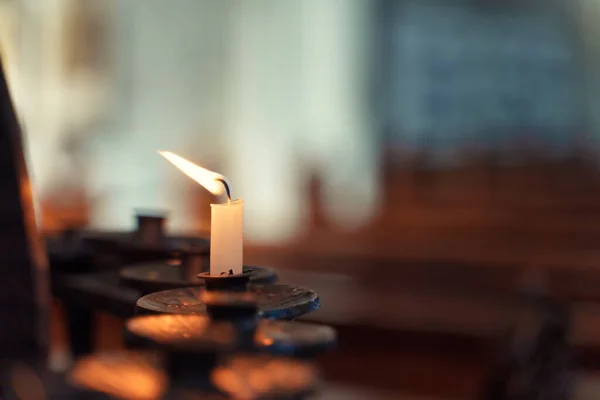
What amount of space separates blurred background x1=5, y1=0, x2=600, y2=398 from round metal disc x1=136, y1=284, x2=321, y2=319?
7.45 ft

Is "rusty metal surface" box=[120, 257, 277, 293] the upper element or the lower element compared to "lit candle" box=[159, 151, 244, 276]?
lower

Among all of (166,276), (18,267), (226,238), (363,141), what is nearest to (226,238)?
(226,238)

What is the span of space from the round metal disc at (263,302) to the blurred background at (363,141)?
7.45 ft

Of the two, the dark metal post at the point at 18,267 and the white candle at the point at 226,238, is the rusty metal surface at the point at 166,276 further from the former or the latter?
the dark metal post at the point at 18,267

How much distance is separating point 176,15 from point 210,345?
7.80 m

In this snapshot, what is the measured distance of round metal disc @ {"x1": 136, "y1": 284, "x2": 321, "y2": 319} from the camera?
1.50ft

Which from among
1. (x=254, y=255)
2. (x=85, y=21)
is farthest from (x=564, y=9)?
(x=85, y=21)

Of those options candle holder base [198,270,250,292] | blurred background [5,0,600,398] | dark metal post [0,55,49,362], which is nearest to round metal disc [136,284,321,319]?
candle holder base [198,270,250,292]

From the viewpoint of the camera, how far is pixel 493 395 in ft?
3.96

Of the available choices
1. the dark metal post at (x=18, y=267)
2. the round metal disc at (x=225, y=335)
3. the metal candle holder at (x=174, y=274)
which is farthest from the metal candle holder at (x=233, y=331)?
the dark metal post at (x=18, y=267)

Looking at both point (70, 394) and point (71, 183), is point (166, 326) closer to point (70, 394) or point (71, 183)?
point (70, 394)

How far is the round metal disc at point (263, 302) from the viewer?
46 cm

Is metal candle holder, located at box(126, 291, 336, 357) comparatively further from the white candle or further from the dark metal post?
the dark metal post

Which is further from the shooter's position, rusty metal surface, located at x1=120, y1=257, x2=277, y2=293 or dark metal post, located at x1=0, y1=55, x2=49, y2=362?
dark metal post, located at x1=0, y1=55, x2=49, y2=362
